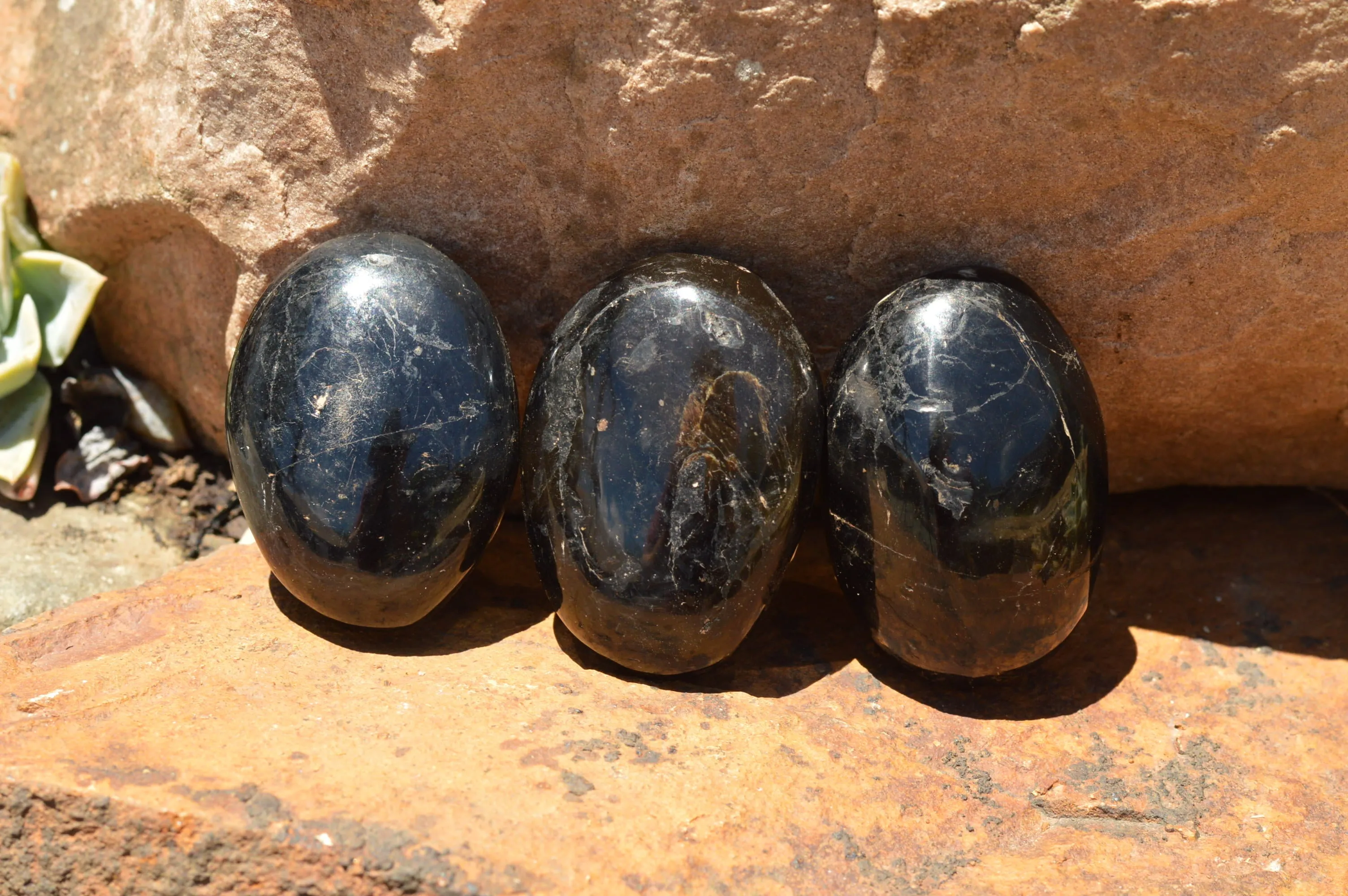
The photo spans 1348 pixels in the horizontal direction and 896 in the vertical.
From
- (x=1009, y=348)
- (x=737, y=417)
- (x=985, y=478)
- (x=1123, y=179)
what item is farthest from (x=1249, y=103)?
(x=737, y=417)

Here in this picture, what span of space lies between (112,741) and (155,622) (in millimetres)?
577

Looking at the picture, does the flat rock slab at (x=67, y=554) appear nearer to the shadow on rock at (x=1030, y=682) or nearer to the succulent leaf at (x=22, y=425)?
the succulent leaf at (x=22, y=425)

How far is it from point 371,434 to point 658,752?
884 mm

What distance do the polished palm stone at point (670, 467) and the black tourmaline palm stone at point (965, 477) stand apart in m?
0.14

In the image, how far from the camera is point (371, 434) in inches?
96.4

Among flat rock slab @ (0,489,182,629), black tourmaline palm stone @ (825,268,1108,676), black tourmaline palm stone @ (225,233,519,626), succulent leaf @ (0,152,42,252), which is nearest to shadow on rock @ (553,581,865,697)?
black tourmaline palm stone @ (825,268,1108,676)

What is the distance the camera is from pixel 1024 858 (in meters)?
2.21

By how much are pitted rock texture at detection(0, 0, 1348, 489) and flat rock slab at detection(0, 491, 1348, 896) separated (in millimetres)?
661

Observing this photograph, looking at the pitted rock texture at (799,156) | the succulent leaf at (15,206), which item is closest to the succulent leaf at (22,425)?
the succulent leaf at (15,206)

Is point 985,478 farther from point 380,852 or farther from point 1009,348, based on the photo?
point 380,852

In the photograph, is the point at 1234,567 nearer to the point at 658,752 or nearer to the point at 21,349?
the point at 658,752

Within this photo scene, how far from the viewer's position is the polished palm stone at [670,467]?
94.3 inches

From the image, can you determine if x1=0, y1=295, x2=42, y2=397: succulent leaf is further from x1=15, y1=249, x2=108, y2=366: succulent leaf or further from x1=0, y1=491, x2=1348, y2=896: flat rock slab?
x1=0, y1=491, x2=1348, y2=896: flat rock slab

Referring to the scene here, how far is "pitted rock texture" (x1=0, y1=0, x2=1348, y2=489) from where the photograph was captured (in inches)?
96.7
